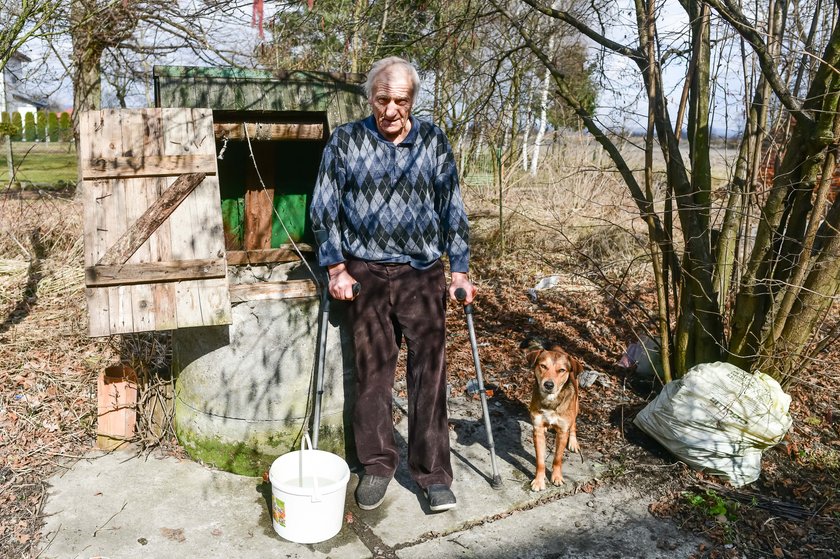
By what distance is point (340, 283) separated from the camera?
3459 millimetres

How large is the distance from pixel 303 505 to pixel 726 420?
7.66 ft

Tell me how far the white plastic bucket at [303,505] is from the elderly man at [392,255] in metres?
0.33

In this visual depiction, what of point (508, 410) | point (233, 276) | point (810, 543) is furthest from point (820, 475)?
point (233, 276)

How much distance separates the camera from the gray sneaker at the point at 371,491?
11.6ft

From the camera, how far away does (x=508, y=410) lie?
4.85 meters

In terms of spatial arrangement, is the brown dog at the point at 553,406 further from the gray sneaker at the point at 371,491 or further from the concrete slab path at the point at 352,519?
the gray sneaker at the point at 371,491

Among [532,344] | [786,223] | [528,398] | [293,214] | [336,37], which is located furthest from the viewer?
[336,37]

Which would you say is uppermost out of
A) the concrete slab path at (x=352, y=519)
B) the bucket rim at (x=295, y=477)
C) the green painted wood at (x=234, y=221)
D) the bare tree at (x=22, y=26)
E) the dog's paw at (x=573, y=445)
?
the bare tree at (x=22, y=26)

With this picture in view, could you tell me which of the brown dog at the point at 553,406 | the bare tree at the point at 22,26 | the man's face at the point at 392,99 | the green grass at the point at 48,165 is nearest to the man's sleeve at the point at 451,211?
the man's face at the point at 392,99

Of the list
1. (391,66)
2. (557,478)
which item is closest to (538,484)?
(557,478)

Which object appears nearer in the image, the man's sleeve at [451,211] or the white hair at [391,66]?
the white hair at [391,66]

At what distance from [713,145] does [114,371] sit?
13.7 ft

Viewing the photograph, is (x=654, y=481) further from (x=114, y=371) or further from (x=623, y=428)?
Answer: (x=114, y=371)

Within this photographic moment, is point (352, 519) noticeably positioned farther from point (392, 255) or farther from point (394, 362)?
point (392, 255)
